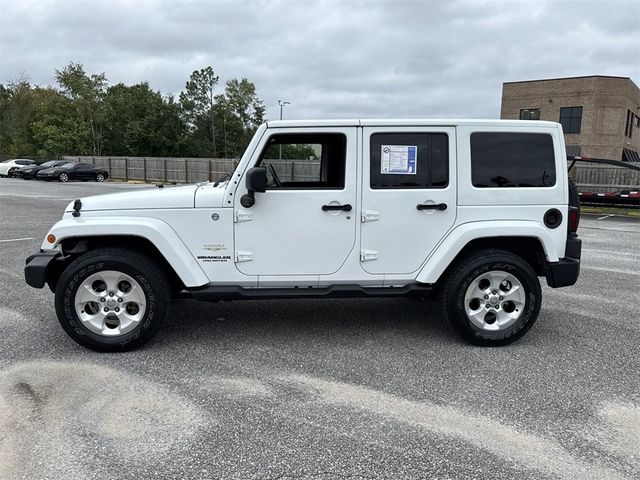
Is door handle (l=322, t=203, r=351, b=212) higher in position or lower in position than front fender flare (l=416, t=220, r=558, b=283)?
higher

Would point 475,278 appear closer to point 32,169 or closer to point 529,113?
point 32,169

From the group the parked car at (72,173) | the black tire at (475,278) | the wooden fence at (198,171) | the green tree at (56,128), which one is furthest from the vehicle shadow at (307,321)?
the green tree at (56,128)

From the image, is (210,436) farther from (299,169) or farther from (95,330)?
(299,169)

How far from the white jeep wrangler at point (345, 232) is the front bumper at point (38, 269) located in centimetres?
1

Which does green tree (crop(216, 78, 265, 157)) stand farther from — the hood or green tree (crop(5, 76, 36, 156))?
the hood

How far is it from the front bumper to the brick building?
45648 mm

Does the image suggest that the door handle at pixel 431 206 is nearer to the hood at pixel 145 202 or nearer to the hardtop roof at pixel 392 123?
the hardtop roof at pixel 392 123

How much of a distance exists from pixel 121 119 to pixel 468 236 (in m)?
62.7

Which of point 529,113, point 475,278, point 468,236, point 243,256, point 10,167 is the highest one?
point 529,113

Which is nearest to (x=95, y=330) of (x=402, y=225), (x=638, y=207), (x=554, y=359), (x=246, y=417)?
(x=246, y=417)

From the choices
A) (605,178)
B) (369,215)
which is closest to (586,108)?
(605,178)

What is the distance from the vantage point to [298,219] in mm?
4285

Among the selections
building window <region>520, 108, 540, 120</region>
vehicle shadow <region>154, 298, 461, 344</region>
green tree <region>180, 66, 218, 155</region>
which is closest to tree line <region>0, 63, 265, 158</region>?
green tree <region>180, 66, 218, 155</region>

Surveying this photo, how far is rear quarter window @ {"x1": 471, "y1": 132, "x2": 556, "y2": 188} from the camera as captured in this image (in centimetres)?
440
